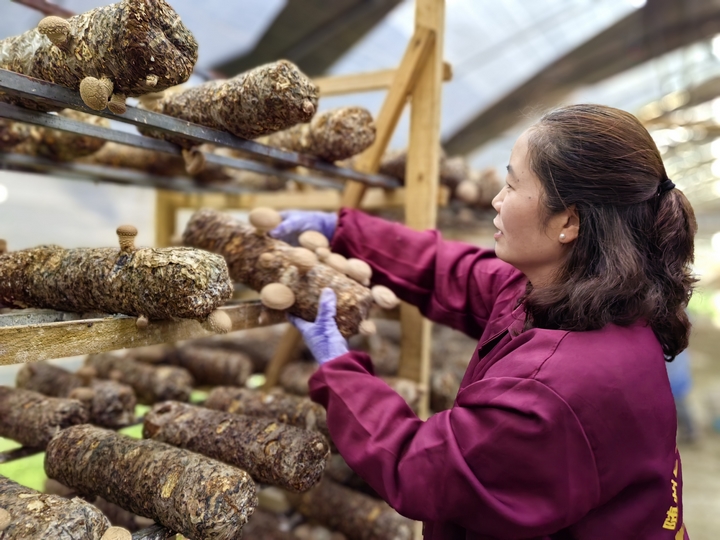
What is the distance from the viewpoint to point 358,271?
1.68 m

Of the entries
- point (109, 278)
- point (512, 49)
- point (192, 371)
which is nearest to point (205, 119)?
point (109, 278)

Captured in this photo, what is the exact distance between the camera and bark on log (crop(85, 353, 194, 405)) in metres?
2.34

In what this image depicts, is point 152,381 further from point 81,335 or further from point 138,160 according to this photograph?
point 81,335

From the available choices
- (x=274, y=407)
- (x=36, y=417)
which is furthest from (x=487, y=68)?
(x=36, y=417)

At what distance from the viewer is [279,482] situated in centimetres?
142

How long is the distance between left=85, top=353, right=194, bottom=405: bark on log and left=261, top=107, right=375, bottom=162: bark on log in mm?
1201

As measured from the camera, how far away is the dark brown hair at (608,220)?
1.11 metres

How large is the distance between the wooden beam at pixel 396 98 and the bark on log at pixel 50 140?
3.39 feet

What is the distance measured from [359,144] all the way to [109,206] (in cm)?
194

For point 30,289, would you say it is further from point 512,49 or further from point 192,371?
point 512,49

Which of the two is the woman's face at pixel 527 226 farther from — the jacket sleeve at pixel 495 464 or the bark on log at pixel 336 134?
the bark on log at pixel 336 134

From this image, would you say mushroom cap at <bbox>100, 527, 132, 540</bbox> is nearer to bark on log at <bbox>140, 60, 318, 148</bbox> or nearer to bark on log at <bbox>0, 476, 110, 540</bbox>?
bark on log at <bbox>0, 476, 110, 540</bbox>

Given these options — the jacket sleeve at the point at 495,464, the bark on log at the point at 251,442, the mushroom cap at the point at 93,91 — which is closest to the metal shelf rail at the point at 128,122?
the mushroom cap at the point at 93,91

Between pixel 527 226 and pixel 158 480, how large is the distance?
1.08 m
